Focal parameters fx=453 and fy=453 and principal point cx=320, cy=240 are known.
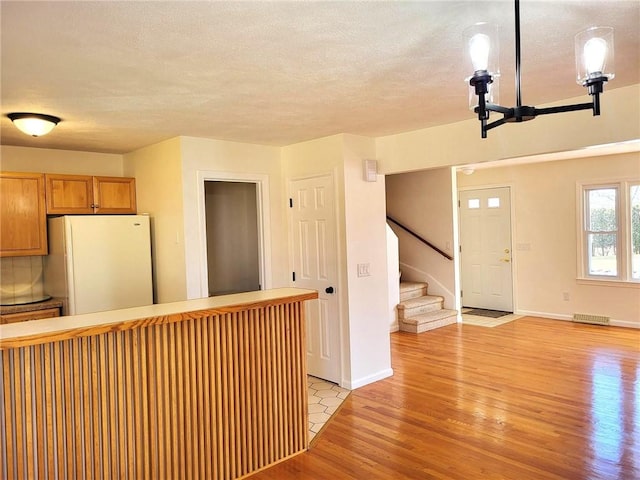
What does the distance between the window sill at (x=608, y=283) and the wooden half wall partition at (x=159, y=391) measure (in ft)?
16.6

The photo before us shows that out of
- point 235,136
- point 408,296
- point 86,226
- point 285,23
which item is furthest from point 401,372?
point 285,23

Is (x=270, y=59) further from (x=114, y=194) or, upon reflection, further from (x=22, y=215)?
(x=22, y=215)

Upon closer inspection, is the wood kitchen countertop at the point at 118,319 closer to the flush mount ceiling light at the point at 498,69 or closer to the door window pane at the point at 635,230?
the flush mount ceiling light at the point at 498,69

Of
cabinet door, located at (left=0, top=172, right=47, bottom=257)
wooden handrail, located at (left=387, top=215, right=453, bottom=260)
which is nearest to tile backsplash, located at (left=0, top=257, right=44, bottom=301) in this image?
cabinet door, located at (left=0, top=172, right=47, bottom=257)

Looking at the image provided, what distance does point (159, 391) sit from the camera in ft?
7.93

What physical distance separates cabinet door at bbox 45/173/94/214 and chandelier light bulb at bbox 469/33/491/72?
3836 mm

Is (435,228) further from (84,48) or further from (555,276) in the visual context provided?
(84,48)

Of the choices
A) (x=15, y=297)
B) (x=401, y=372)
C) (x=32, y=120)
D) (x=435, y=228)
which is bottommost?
(x=401, y=372)

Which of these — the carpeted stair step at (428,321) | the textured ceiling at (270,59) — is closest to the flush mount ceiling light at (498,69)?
the textured ceiling at (270,59)

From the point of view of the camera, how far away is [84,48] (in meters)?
2.05

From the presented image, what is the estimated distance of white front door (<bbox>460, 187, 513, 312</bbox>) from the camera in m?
7.13

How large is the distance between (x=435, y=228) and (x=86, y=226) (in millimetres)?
4858

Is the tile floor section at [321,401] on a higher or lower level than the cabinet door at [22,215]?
lower

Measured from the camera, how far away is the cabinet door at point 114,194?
4.36 m
